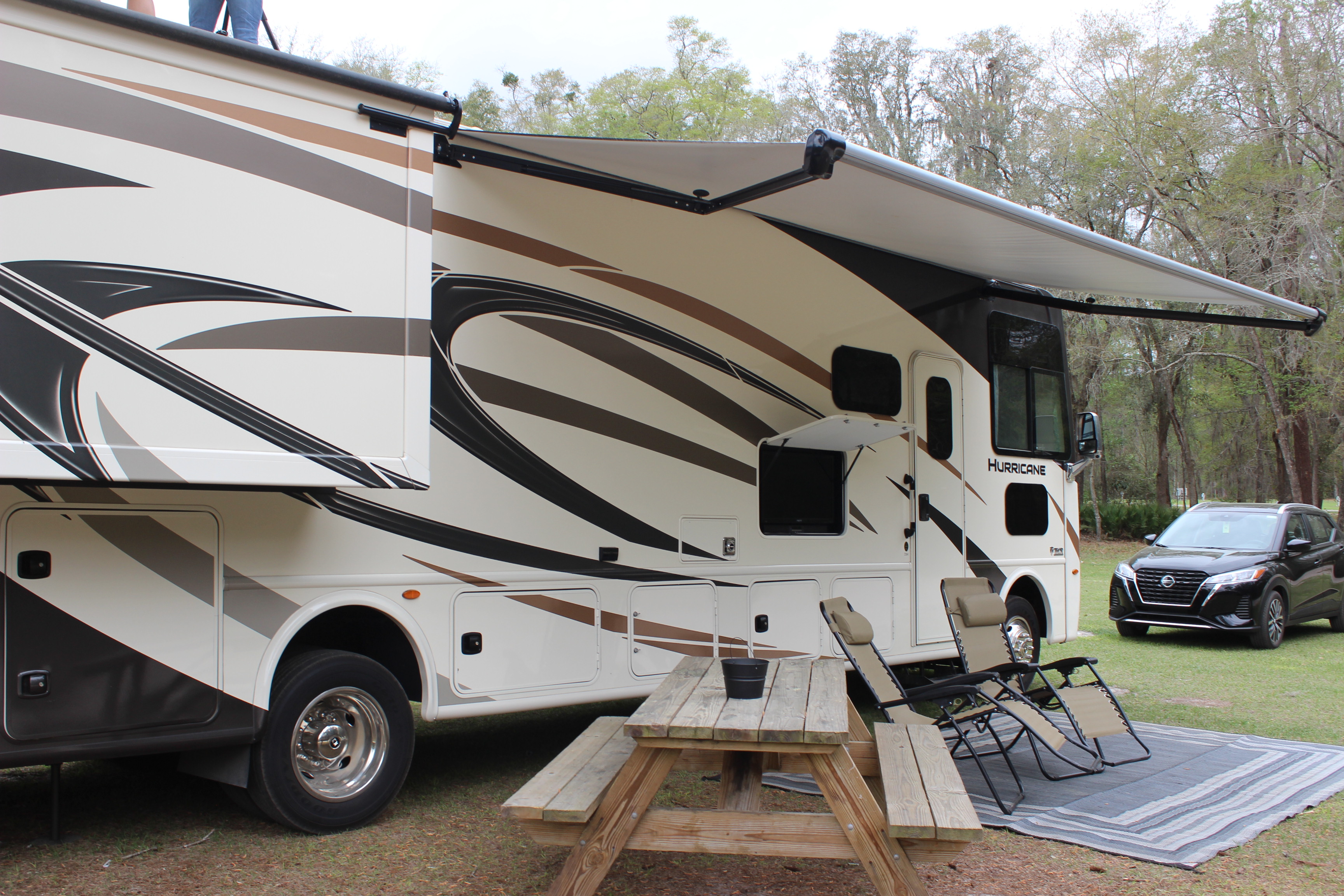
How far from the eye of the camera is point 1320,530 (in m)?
11.4

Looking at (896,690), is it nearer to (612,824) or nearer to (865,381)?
(865,381)

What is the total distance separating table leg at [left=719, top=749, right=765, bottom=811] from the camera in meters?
3.42

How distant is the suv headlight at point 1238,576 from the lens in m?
9.80

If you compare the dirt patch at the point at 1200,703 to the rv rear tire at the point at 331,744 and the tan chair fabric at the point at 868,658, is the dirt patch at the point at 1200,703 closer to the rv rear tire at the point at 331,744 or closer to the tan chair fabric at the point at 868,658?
the tan chair fabric at the point at 868,658

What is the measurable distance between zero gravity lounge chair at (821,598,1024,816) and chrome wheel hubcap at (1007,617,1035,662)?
2021 mm

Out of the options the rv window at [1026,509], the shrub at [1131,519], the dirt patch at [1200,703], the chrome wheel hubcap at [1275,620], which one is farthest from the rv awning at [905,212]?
the shrub at [1131,519]

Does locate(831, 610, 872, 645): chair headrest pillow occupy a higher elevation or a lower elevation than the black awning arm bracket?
lower

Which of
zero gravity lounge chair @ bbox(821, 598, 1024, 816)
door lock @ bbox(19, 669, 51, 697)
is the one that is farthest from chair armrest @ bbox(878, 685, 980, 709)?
door lock @ bbox(19, 669, 51, 697)

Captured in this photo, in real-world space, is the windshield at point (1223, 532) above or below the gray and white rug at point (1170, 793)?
above

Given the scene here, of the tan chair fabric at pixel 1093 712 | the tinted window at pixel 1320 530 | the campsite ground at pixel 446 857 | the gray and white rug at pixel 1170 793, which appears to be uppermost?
the tinted window at pixel 1320 530

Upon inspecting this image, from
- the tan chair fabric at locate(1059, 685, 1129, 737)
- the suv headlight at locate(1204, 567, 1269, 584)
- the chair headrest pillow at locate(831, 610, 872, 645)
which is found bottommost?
the tan chair fabric at locate(1059, 685, 1129, 737)

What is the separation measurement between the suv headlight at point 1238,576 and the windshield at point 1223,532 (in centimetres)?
62

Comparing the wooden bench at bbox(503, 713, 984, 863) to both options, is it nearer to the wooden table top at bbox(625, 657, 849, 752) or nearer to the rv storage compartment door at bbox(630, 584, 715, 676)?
the wooden table top at bbox(625, 657, 849, 752)

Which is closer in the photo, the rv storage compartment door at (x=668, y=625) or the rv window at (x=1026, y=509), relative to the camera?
the rv storage compartment door at (x=668, y=625)
